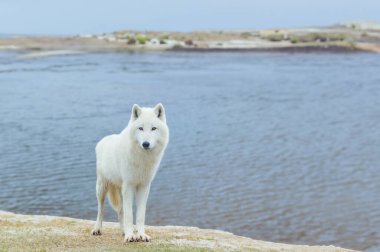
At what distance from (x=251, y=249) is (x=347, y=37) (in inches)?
3920

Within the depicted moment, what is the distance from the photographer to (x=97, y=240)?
12.5m

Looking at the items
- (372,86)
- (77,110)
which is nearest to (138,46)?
(372,86)

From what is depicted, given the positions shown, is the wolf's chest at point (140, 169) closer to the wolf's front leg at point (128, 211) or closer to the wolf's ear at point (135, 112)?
the wolf's front leg at point (128, 211)

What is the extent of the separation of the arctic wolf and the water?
622cm

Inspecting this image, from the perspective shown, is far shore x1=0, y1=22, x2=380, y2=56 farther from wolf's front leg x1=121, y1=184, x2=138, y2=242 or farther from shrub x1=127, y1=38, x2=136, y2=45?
wolf's front leg x1=121, y1=184, x2=138, y2=242

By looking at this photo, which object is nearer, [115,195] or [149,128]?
[149,128]

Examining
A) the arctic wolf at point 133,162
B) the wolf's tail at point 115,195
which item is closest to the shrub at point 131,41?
the arctic wolf at point 133,162

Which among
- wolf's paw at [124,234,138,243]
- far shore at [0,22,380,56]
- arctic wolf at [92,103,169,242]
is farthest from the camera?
far shore at [0,22,380,56]

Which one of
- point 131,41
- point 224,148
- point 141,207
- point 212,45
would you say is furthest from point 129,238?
point 131,41

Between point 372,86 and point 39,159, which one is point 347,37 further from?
point 39,159

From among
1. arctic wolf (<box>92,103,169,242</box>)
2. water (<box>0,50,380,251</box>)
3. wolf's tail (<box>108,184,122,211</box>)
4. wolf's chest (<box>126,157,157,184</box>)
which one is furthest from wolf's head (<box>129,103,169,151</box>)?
water (<box>0,50,380,251</box>)

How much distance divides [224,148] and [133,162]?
17188mm

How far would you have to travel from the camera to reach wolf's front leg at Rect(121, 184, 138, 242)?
1186cm

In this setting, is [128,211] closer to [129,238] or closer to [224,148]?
[129,238]
